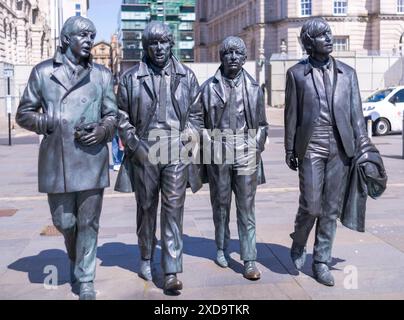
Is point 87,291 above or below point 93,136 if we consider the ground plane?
below

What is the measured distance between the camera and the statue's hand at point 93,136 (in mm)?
4219

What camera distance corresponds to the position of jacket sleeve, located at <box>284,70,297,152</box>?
4.94m

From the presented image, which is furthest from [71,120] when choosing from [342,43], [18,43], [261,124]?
[18,43]

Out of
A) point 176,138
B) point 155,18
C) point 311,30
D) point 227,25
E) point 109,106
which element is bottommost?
point 176,138

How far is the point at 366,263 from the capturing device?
216 inches

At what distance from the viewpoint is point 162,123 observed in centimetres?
471

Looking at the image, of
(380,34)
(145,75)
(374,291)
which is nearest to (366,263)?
(374,291)

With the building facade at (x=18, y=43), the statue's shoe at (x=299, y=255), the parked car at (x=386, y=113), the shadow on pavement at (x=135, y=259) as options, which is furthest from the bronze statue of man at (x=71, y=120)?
the building facade at (x=18, y=43)

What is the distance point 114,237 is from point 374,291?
3.05 meters

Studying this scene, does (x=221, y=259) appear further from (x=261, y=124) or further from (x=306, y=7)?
(x=306, y=7)

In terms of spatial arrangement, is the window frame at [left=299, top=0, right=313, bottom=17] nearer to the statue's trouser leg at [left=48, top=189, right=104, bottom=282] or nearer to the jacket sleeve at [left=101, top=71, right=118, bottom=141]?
the jacket sleeve at [left=101, top=71, right=118, bottom=141]

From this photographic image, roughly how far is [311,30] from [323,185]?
125 centimetres

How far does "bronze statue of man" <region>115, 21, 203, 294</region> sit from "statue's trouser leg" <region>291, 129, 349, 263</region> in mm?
988

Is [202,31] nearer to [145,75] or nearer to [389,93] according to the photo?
[389,93]
